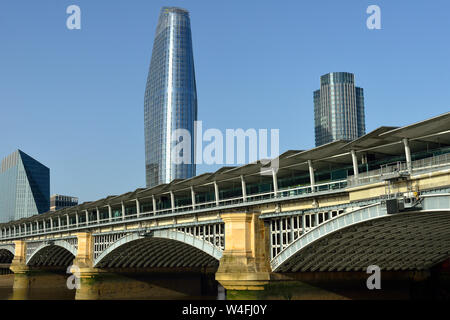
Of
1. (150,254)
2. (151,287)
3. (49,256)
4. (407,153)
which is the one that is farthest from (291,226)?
(49,256)

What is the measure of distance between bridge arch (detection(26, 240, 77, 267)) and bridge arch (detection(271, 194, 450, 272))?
58.3 metres

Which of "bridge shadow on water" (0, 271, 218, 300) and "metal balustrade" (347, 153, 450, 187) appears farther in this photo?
"bridge shadow on water" (0, 271, 218, 300)

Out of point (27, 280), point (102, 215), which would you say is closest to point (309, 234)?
point (102, 215)

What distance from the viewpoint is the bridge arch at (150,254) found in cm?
6334

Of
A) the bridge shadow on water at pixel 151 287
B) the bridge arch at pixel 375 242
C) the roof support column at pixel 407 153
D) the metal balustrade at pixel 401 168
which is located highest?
the roof support column at pixel 407 153

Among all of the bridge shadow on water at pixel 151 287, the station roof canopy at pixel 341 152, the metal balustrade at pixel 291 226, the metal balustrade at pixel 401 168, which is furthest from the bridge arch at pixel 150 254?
the metal balustrade at pixel 401 168

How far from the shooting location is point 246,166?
4578 centimetres

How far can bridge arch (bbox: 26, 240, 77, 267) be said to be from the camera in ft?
304

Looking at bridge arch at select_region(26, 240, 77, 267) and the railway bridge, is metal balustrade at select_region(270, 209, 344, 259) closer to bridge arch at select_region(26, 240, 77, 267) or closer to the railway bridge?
the railway bridge

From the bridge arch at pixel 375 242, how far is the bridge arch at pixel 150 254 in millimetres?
19571

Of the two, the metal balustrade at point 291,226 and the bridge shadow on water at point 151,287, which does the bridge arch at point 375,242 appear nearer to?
the metal balustrade at point 291,226

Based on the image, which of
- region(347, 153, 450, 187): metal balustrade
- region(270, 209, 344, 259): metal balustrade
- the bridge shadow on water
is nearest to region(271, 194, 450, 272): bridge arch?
region(270, 209, 344, 259): metal balustrade

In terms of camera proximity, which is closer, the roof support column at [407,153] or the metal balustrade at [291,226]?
the roof support column at [407,153]
